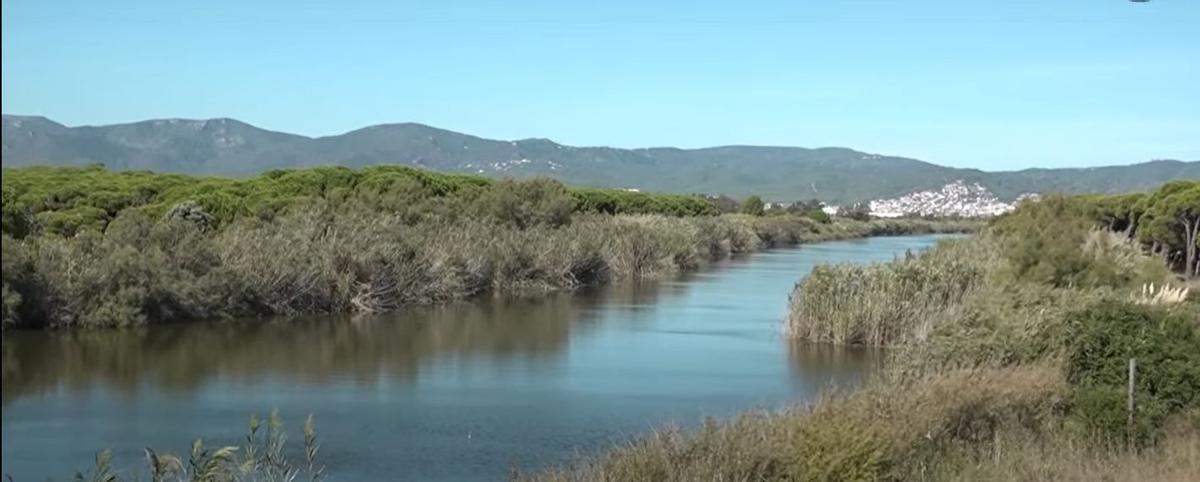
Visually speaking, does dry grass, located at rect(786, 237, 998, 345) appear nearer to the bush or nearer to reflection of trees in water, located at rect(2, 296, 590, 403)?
reflection of trees in water, located at rect(2, 296, 590, 403)

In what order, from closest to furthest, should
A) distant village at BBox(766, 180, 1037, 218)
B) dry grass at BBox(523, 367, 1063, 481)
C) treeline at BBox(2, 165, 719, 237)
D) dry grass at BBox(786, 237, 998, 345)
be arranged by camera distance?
dry grass at BBox(523, 367, 1063, 481), dry grass at BBox(786, 237, 998, 345), treeline at BBox(2, 165, 719, 237), distant village at BBox(766, 180, 1037, 218)

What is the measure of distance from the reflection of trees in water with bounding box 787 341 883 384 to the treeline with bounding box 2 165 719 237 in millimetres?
14119

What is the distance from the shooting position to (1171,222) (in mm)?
40812

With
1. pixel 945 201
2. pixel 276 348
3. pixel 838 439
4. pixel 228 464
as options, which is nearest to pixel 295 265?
pixel 276 348

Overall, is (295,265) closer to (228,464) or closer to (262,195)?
(262,195)

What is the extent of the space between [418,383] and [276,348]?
15.1 ft

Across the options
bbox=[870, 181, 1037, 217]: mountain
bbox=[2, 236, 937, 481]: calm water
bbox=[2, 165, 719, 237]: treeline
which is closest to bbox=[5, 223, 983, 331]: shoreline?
bbox=[2, 236, 937, 481]: calm water

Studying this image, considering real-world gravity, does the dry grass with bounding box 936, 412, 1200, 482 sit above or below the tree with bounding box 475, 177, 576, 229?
below

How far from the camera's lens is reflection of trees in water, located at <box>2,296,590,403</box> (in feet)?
62.1

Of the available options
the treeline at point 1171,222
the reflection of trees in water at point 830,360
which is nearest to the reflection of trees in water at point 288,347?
the reflection of trees in water at point 830,360

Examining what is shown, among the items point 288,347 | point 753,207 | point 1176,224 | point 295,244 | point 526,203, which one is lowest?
point 288,347

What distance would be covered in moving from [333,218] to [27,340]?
1221cm

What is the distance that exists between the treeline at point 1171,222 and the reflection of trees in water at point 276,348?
2019cm

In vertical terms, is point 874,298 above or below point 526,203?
below
